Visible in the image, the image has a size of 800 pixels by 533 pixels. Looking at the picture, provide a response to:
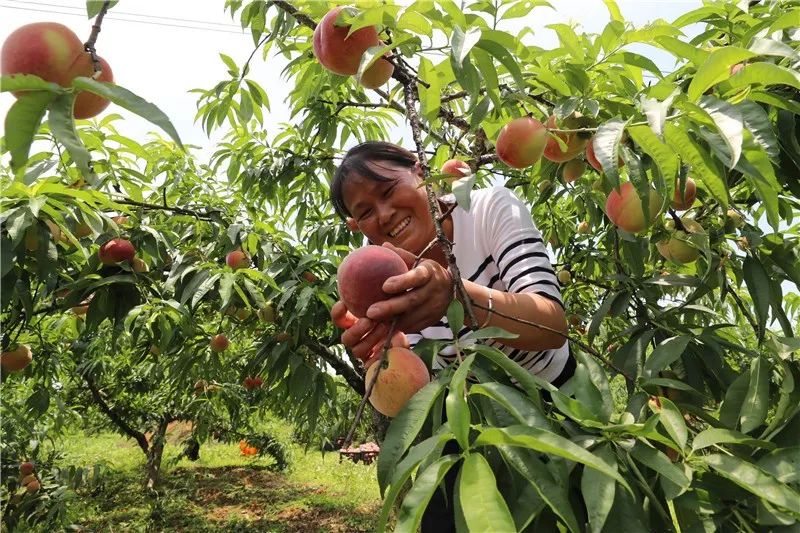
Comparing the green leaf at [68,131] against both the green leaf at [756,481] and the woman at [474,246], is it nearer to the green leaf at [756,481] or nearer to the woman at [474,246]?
the woman at [474,246]

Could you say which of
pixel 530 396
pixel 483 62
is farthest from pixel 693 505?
pixel 483 62

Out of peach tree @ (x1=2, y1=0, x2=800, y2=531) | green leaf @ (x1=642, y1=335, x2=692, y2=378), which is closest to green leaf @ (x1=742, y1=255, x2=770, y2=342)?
peach tree @ (x1=2, y1=0, x2=800, y2=531)

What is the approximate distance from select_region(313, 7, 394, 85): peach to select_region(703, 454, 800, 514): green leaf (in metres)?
0.75

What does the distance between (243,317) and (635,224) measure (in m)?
1.78

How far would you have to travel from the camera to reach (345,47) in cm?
93

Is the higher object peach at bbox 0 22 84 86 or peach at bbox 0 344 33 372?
peach at bbox 0 22 84 86

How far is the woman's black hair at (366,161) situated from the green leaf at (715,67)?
65cm

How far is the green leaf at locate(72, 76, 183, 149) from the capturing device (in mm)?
448

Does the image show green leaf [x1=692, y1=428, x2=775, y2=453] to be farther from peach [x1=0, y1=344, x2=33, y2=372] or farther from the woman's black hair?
peach [x1=0, y1=344, x2=33, y2=372]

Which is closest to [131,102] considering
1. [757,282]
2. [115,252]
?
[757,282]

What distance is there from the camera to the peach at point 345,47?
92 centimetres

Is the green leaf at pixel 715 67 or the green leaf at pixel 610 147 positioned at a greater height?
the green leaf at pixel 715 67

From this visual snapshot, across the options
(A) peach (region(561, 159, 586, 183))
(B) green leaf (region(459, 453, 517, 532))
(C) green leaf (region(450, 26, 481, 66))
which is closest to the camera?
(B) green leaf (region(459, 453, 517, 532))

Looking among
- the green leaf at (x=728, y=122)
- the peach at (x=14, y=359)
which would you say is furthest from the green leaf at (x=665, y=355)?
the peach at (x=14, y=359)
